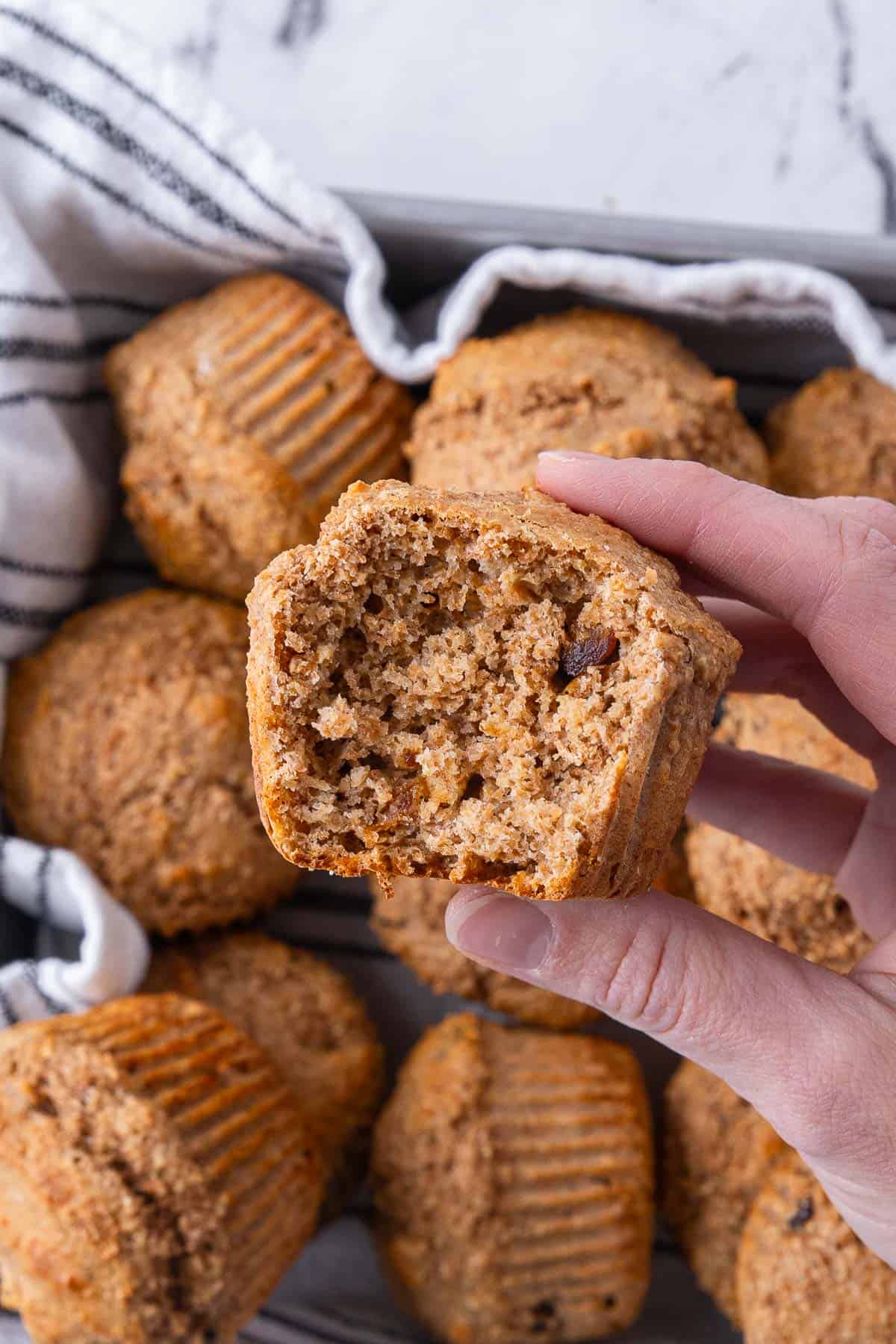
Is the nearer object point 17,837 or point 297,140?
point 17,837

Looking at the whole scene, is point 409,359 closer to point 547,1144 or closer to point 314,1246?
point 547,1144

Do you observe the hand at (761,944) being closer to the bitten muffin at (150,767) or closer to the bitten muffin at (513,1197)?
the bitten muffin at (513,1197)

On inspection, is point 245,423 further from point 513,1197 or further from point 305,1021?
point 513,1197

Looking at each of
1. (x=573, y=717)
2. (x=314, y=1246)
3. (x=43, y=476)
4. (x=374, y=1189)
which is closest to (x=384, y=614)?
(x=573, y=717)

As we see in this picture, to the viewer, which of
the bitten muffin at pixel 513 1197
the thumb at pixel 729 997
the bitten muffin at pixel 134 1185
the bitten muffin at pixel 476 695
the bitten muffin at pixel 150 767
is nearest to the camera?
the bitten muffin at pixel 476 695

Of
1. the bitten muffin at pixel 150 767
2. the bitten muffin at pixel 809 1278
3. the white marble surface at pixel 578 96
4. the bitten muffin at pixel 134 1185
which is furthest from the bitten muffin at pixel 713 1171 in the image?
the white marble surface at pixel 578 96

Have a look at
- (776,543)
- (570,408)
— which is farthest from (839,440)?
(776,543)
